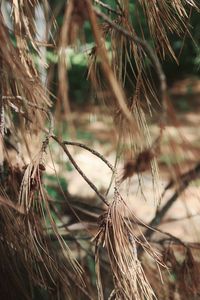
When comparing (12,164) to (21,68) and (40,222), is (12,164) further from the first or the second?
(21,68)

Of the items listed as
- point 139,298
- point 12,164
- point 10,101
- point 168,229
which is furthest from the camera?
point 168,229

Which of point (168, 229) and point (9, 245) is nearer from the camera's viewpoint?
point (9, 245)

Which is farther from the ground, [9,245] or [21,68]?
[21,68]

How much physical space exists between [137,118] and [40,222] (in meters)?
0.26

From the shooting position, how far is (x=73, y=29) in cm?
72

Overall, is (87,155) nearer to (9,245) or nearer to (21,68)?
(9,245)

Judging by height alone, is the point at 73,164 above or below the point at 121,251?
above

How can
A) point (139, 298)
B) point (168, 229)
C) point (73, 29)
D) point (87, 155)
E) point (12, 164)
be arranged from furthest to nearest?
point (87, 155)
point (168, 229)
point (12, 164)
point (139, 298)
point (73, 29)

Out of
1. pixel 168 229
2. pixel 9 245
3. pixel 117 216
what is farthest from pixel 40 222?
pixel 168 229

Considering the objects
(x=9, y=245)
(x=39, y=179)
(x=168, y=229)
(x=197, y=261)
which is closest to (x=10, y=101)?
(x=39, y=179)

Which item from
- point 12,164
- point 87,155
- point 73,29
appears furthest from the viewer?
point 87,155

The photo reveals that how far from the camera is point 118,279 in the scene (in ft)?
3.01

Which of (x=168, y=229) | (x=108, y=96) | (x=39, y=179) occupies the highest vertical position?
(x=108, y=96)

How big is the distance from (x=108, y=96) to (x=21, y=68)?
0.29 m
